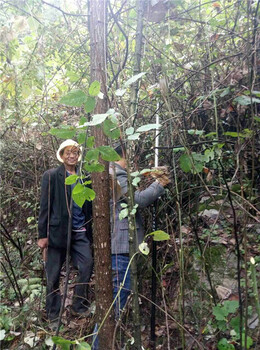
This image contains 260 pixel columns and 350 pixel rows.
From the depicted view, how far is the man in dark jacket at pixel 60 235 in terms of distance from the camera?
308 cm

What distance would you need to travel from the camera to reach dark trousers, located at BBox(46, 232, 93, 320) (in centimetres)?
305

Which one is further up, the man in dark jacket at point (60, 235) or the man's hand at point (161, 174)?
the man's hand at point (161, 174)

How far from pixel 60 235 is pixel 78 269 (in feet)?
1.30

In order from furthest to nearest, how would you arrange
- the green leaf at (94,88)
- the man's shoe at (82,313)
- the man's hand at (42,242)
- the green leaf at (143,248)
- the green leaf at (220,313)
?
the man's hand at (42,242)
the man's shoe at (82,313)
the green leaf at (220,313)
the green leaf at (143,248)
the green leaf at (94,88)

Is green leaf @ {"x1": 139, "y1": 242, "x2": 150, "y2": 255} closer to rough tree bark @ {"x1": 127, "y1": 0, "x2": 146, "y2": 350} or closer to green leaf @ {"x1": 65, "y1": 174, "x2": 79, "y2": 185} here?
rough tree bark @ {"x1": 127, "y1": 0, "x2": 146, "y2": 350}

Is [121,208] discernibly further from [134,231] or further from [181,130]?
[181,130]

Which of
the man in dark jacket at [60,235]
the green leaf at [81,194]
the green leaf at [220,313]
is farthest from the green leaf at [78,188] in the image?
the man in dark jacket at [60,235]

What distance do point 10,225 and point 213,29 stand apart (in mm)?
4305

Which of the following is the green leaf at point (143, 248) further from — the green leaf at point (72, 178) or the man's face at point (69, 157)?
the man's face at point (69, 157)

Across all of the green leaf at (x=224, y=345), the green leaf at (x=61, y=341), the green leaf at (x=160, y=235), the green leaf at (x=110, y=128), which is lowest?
the green leaf at (x=224, y=345)

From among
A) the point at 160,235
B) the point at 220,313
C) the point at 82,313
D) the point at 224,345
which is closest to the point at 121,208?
the point at 160,235

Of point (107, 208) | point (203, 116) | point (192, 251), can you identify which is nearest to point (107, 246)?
point (107, 208)

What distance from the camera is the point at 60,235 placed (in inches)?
122

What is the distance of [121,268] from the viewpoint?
249 cm
